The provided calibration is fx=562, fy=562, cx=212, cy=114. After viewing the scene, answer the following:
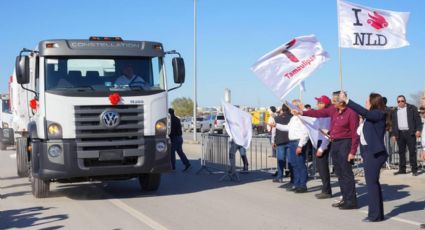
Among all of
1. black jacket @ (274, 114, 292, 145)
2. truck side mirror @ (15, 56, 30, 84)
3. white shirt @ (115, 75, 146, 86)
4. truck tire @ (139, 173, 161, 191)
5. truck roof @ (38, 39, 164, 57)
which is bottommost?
truck tire @ (139, 173, 161, 191)

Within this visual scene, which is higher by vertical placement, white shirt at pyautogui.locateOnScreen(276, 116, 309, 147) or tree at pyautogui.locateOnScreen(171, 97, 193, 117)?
tree at pyautogui.locateOnScreen(171, 97, 193, 117)

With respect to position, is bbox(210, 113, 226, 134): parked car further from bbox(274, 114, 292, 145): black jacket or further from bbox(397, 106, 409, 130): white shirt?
Result: bbox(274, 114, 292, 145): black jacket

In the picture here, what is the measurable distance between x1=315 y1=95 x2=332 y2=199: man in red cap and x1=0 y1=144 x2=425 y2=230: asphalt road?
289 mm

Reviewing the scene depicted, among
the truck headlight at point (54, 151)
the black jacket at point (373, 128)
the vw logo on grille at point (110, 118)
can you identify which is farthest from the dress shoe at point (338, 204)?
the truck headlight at point (54, 151)

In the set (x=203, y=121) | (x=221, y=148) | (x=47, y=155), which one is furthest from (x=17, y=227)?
(x=203, y=121)

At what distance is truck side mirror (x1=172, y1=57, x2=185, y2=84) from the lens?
1107 cm

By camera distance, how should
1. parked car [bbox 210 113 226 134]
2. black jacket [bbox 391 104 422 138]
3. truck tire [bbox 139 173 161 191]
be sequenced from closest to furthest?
truck tire [bbox 139 173 161 191] < black jacket [bbox 391 104 422 138] < parked car [bbox 210 113 226 134]

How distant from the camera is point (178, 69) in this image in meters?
11.1

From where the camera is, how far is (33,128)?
1070 centimetres

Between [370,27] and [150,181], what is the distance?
7.06 m

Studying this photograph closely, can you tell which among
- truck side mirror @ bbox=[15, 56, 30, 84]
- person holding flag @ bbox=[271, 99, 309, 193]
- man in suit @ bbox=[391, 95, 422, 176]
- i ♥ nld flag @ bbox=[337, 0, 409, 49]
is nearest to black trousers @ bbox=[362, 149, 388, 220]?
person holding flag @ bbox=[271, 99, 309, 193]

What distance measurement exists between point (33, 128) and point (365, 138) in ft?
20.2

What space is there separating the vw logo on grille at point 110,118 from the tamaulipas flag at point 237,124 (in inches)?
144

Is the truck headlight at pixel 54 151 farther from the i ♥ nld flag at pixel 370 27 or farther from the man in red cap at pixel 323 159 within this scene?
the i ♥ nld flag at pixel 370 27
